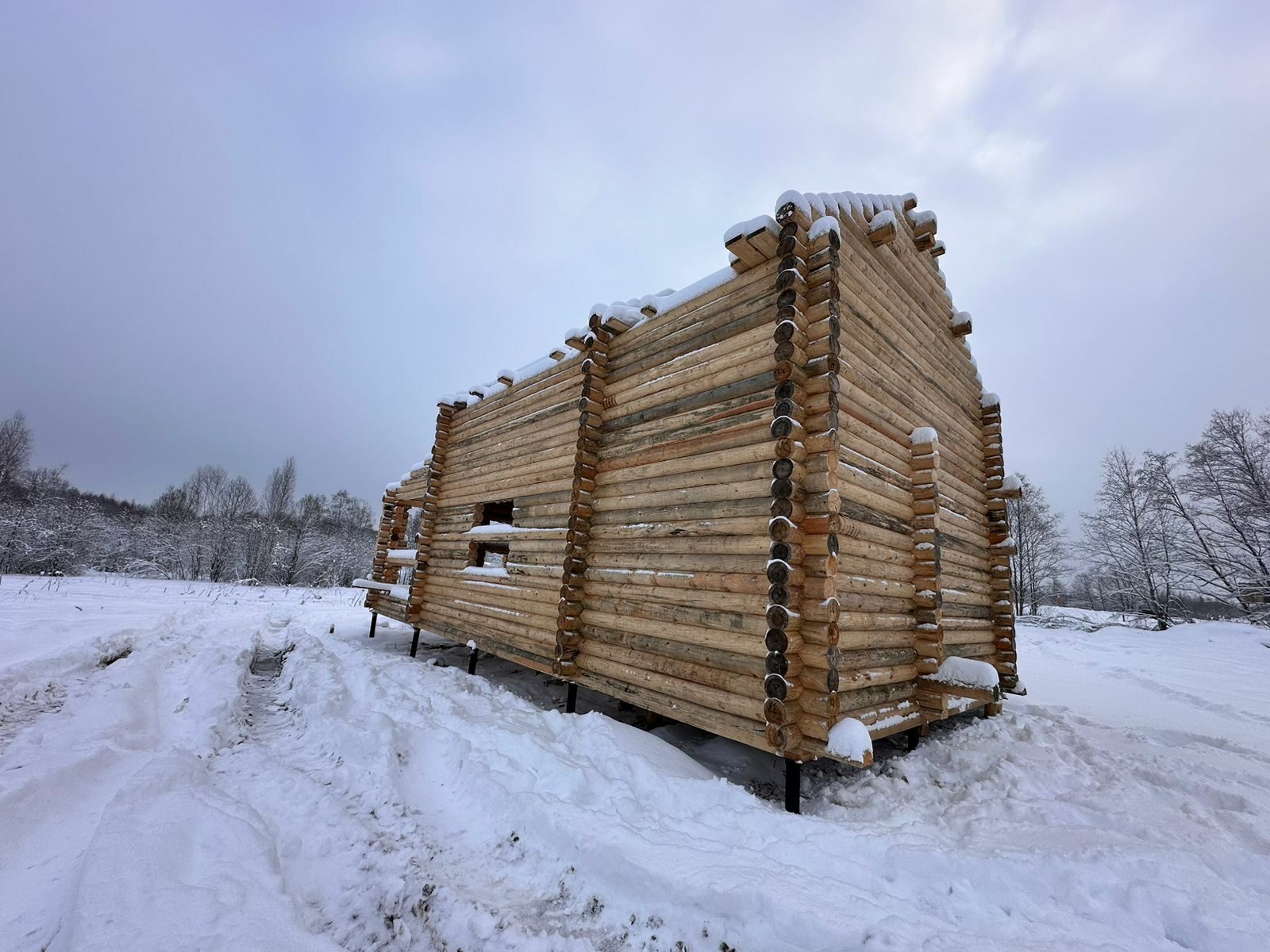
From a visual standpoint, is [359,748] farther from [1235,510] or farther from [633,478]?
[1235,510]

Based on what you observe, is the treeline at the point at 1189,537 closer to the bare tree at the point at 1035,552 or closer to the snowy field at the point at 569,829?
the bare tree at the point at 1035,552

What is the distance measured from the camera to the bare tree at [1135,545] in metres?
20.1

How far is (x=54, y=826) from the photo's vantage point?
155 inches

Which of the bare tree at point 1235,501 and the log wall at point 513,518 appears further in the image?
the bare tree at point 1235,501

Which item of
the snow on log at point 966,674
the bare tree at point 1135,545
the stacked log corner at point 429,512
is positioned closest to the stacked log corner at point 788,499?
the snow on log at point 966,674

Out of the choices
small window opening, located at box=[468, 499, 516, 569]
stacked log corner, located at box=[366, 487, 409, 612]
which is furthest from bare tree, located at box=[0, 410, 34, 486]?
small window opening, located at box=[468, 499, 516, 569]

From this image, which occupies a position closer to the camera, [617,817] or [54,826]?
[54,826]

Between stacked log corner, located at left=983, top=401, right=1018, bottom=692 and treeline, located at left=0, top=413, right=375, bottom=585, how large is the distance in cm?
3976

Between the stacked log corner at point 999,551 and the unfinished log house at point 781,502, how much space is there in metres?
0.04

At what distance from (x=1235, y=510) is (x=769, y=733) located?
906 inches

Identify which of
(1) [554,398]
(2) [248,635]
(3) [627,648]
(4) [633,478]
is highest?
(1) [554,398]

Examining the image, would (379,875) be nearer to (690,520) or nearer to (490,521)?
(690,520)

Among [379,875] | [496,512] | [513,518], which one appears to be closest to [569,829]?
[379,875]

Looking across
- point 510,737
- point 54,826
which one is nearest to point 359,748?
point 510,737
